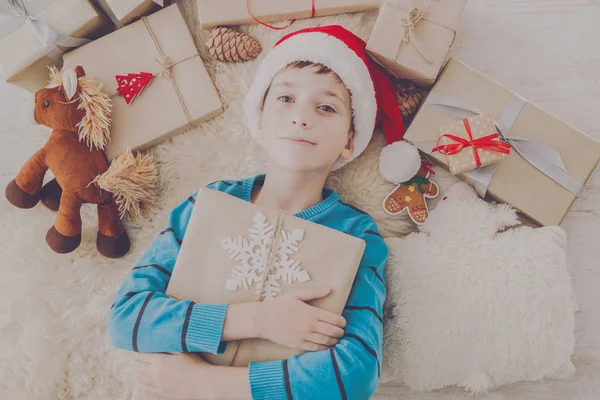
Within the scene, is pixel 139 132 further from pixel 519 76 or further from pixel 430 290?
pixel 519 76

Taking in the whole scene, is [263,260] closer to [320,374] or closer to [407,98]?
[320,374]

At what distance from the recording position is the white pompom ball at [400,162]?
1.17 m

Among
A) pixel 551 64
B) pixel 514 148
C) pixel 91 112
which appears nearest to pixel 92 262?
pixel 91 112

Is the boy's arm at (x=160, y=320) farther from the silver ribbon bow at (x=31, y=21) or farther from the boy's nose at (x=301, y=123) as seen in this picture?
the silver ribbon bow at (x=31, y=21)

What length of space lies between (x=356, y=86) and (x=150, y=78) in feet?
1.78

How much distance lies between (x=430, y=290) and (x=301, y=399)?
15.8 inches

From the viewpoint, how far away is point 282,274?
954 mm

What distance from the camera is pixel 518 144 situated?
1.14 m

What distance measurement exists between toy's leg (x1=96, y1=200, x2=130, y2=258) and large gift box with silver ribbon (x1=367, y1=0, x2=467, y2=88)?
760mm

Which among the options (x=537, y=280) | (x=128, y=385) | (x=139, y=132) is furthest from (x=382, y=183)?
(x=128, y=385)

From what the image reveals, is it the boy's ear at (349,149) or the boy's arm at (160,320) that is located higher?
the boy's ear at (349,149)

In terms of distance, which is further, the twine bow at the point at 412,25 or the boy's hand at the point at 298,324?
the twine bow at the point at 412,25

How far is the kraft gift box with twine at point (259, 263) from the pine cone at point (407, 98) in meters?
0.43

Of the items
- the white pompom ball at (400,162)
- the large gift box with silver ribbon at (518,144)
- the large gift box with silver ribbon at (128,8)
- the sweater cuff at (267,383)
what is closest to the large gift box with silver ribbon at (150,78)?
the large gift box with silver ribbon at (128,8)
